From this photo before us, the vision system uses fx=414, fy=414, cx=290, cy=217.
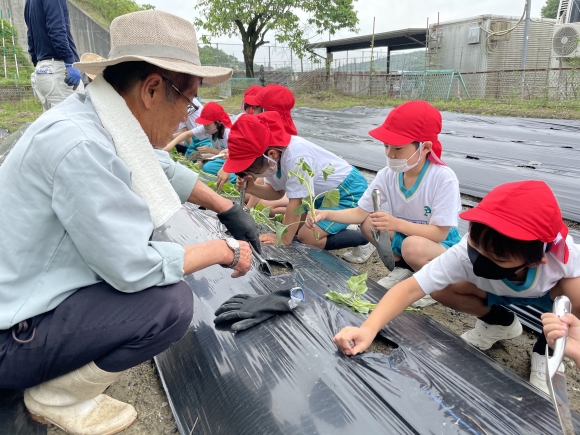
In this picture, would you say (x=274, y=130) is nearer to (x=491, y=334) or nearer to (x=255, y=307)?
(x=255, y=307)

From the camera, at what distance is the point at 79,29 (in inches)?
749

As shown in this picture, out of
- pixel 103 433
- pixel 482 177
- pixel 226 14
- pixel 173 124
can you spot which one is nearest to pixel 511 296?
pixel 173 124

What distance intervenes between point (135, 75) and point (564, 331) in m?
1.46

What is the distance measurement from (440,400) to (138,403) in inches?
43.4

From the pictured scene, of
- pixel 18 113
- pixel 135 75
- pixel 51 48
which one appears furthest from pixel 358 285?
pixel 18 113

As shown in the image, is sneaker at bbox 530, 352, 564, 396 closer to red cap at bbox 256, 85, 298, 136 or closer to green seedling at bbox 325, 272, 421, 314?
green seedling at bbox 325, 272, 421, 314

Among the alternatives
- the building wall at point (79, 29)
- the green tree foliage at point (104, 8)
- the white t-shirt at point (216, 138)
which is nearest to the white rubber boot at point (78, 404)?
the white t-shirt at point (216, 138)

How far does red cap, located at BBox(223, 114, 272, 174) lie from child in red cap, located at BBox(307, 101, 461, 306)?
493 mm

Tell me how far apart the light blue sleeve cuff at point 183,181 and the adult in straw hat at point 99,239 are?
1.74 ft

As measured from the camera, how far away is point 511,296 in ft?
5.57

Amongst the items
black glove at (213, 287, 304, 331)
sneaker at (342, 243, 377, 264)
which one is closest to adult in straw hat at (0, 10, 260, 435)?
black glove at (213, 287, 304, 331)

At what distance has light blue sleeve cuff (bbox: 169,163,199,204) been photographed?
198cm

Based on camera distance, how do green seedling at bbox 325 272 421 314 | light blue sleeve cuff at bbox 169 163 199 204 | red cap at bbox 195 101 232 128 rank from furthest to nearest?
red cap at bbox 195 101 232 128, light blue sleeve cuff at bbox 169 163 199 204, green seedling at bbox 325 272 421 314

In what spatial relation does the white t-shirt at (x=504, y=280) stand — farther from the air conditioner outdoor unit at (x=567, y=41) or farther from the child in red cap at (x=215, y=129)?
the air conditioner outdoor unit at (x=567, y=41)
